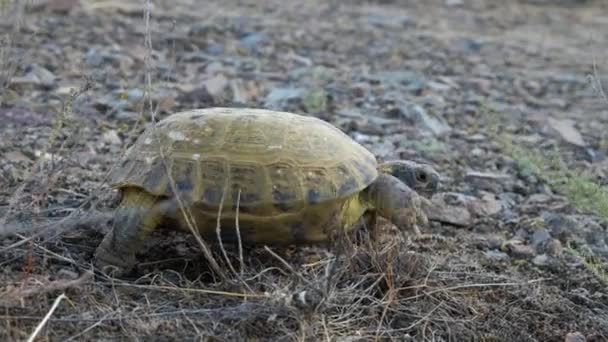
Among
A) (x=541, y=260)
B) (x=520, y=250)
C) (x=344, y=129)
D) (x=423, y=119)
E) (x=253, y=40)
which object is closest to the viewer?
(x=541, y=260)

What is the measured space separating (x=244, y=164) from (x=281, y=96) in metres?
3.73

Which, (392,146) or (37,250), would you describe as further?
(392,146)

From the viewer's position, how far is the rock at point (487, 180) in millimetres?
5758

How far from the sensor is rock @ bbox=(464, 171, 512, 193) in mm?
5758

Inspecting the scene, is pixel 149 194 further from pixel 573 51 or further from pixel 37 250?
pixel 573 51

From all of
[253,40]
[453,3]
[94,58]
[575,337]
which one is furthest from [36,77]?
[453,3]

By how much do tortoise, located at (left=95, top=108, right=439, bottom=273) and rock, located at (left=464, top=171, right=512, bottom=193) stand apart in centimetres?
189

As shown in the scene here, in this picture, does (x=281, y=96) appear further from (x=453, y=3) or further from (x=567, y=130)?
(x=453, y=3)

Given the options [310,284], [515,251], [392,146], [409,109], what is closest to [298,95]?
[409,109]

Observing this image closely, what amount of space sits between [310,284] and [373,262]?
547 mm

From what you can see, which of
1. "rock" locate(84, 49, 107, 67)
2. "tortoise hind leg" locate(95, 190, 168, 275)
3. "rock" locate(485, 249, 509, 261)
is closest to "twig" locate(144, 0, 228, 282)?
"tortoise hind leg" locate(95, 190, 168, 275)

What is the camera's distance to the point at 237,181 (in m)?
3.71

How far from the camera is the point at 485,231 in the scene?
5.00 meters

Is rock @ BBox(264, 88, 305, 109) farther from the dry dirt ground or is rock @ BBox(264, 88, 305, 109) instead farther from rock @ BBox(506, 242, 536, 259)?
rock @ BBox(506, 242, 536, 259)
